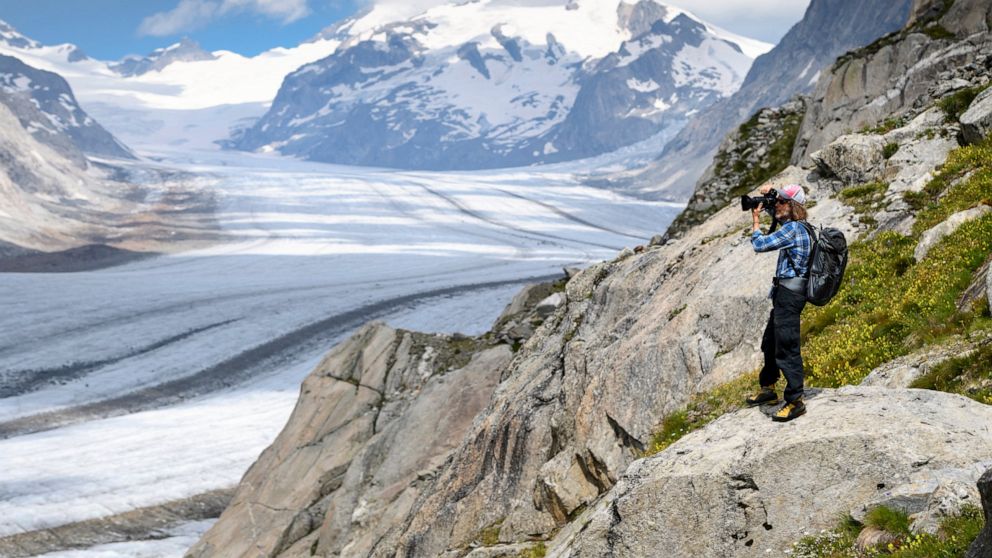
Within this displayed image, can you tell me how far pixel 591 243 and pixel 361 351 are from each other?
78.4 meters

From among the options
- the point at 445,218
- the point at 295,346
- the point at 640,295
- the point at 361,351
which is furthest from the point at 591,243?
the point at 640,295

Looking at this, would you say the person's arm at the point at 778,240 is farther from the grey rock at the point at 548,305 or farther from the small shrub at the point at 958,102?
the grey rock at the point at 548,305

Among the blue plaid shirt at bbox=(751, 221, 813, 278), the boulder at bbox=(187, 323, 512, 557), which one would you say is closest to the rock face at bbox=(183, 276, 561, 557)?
the boulder at bbox=(187, 323, 512, 557)

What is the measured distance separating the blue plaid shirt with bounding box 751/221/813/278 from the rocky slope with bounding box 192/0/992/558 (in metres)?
1.18

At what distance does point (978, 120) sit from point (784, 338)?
27.4 feet

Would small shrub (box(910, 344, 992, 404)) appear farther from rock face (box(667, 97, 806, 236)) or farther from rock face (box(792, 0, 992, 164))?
rock face (box(667, 97, 806, 236))

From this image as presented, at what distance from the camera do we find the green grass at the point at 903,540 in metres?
5.16

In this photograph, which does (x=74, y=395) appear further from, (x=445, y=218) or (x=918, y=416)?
(x=445, y=218)

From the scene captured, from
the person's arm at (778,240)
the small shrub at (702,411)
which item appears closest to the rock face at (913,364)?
the small shrub at (702,411)

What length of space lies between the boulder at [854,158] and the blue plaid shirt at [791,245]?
686cm

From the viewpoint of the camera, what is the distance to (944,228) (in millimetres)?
10688

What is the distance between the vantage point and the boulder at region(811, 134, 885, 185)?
13.9 meters

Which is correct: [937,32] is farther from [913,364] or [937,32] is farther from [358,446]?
[358,446]

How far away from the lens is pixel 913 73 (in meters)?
20.0
